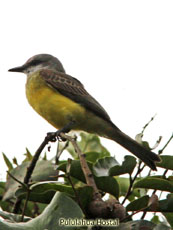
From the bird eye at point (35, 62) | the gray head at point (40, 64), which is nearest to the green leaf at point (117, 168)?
the gray head at point (40, 64)

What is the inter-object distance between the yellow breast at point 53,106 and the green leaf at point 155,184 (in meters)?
2.37

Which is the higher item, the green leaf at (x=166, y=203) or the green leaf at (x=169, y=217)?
the green leaf at (x=166, y=203)

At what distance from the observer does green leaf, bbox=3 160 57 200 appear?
2314mm

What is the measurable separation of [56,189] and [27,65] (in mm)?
3760

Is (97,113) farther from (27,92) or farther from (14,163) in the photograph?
(14,163)

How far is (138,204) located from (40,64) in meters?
4.02

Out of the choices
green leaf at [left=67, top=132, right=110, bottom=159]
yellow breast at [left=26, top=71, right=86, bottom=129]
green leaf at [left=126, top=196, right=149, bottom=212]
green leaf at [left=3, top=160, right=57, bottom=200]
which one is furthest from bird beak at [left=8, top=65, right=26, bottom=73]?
green leaf at [left=126, top=196, right=149, bottom=212]

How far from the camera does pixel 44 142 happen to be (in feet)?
8.51

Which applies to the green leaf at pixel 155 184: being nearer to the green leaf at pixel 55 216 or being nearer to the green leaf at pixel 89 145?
the green leaf at pixel 55 216

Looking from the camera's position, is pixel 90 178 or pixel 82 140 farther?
pixel 82 140

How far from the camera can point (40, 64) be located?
5836 millimetres

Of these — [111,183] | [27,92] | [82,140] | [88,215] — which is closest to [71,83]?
[27,92]

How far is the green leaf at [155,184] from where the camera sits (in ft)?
6.98

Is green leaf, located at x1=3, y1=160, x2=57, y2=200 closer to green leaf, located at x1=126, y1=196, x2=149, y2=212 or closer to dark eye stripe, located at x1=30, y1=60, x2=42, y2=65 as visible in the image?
green leaf, located at x1=126, y1=196, x2=149, y2=212
